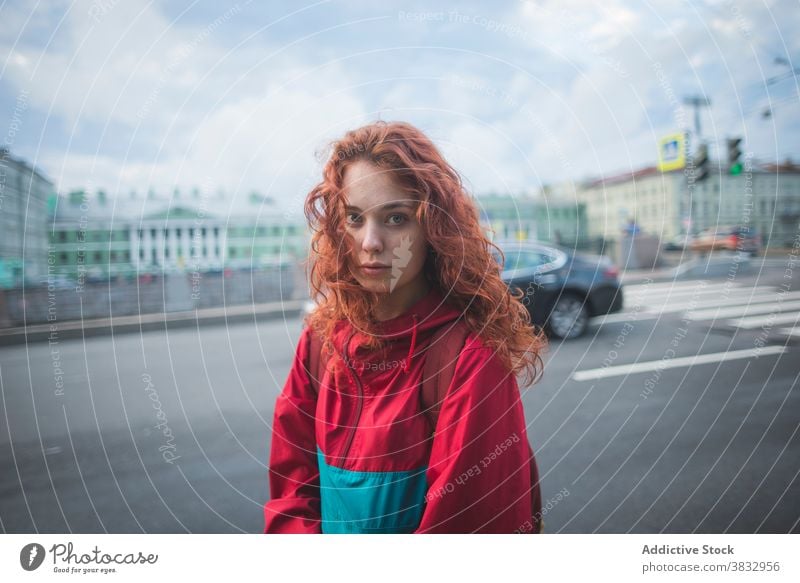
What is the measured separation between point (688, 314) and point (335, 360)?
521 centimetres

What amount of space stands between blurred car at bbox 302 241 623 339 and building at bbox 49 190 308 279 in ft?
8.27

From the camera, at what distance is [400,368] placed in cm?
102

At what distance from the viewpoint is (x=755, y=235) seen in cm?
174

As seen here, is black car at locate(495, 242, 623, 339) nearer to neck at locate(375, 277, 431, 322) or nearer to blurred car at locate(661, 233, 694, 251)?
blurred car at locate(661, 233, 694, 251)

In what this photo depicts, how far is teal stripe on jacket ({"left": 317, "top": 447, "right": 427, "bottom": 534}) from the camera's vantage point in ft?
3.29

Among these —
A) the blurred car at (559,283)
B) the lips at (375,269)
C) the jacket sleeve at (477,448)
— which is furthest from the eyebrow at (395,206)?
the blurred car at (559,283)

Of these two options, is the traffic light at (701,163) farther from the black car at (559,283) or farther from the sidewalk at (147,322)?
the black car at (559,283)

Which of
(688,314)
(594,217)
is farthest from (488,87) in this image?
(688,314)

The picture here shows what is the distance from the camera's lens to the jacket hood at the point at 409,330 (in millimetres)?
1027

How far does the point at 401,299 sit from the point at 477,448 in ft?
1.21

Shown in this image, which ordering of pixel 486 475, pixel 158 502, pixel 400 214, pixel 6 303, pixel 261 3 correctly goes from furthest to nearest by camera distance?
pixel 158 502
pixel 6 303
pixel 261 3
pixel 400 214
pixel 486 475

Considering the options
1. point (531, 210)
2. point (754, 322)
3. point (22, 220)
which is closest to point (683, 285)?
point (754, 322)

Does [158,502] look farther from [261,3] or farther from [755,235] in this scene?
[755,235]

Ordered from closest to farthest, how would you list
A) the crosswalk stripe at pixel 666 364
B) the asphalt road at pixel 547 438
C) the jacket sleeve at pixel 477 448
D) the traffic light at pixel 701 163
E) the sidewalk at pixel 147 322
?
1. the jacket sleeve at pixel 477 448
2. the sidewalk at pixel 147 322
3. the traffic light at pixel 701 163
4. the asphalt road at pixel 547 438
5. the crosswalk stripe at pixel 666 364
